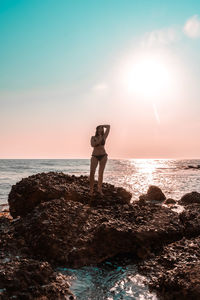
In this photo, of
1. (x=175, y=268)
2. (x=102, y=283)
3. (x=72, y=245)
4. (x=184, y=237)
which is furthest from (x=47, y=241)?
(x=184, y=237)

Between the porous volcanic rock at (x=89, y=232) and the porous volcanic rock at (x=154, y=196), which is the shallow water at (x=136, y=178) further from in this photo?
the porous volcanic rock at (x=89, y=232)

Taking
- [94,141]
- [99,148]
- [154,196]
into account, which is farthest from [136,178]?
[94,141]

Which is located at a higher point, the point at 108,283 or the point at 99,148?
the point at 99,148

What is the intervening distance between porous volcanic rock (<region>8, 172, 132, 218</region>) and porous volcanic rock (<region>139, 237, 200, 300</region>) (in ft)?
12.5

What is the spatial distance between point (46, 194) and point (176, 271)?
5861 millimetres

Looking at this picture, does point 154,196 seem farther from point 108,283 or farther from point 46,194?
point 108,283

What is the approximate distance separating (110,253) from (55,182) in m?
4.81

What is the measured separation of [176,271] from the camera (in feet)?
17.0

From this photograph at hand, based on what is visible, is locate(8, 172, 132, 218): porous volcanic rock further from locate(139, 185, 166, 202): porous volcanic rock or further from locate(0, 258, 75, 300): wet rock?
locate(139, 185, 166, 202): porous volcanic rock

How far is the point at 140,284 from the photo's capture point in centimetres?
530

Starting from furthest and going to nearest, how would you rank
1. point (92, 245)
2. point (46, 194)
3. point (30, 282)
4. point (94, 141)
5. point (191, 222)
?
point (94, 141)
point (46, 194)
point (191, 222)
point (92, 245)
point (30, 282)

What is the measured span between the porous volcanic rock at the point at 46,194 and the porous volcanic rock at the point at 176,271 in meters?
3.83

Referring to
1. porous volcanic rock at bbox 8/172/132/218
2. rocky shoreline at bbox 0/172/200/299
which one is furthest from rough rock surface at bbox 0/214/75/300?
porous volcanic rock at bbox 8/172/132/218

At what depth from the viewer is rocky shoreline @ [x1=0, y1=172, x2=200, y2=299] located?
465 centimetres
